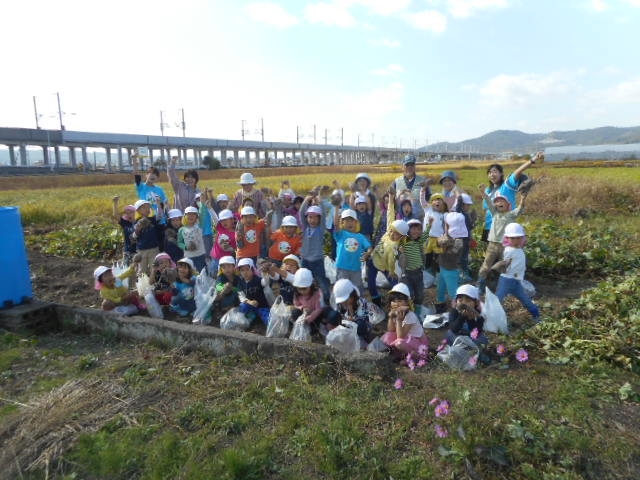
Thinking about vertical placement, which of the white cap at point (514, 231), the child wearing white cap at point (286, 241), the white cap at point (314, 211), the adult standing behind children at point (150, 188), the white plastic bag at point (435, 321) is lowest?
the white plastic bag at point (435, 321)

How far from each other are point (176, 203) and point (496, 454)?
6.12 m

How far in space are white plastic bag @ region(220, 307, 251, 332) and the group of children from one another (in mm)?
103

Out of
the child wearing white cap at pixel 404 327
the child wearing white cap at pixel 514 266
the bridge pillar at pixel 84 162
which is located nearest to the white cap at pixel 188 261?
the child wearing white cap at pixel 404 327

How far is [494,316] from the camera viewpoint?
4.51 m

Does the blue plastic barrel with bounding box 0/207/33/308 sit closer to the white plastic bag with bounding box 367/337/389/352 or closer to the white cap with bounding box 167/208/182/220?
the white cap with bounding box 167/208/182/220

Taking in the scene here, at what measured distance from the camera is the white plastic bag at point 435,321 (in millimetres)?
5020

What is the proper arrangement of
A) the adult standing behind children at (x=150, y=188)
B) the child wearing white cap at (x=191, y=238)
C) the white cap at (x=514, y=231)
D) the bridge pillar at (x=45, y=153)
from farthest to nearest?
1. the bridge pillar at (x=45, y=153)
2. the adult standing behind children at (x=150, y=188)
3. the child wearing white cap at (x=191, y=238)
4. the white cap at (x=514, y=231)

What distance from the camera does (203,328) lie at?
15.2ft

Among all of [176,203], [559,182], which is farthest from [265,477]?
[559,182]

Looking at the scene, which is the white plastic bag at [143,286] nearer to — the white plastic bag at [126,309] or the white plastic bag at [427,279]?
the white plastic bag at [126,309]

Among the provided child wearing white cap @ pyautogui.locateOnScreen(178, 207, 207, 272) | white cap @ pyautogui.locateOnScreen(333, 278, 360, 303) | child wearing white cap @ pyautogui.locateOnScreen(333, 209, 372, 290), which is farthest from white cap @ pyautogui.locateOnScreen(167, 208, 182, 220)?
white cap @ pyautogui.locateOnScreen(333, 278, 360, 303)

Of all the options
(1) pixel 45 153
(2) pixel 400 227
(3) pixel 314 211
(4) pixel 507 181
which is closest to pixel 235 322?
(3) pixel 314 211

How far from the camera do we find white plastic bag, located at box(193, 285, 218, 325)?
5332mm

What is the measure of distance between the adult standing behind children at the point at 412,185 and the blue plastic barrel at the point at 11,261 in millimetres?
5349
